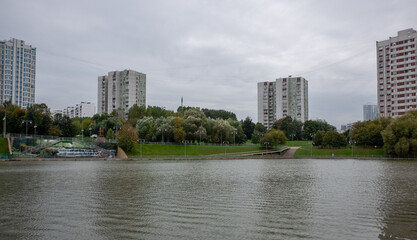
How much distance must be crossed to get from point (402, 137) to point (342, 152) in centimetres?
1976

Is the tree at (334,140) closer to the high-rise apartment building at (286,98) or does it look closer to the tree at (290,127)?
the tree at (290,127)

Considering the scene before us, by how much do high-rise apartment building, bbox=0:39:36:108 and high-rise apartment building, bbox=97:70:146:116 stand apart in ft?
106

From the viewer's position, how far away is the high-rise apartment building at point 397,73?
107 metres

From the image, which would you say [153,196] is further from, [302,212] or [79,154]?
[79,154]

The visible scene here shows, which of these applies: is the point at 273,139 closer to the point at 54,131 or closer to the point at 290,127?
the point at 290,127

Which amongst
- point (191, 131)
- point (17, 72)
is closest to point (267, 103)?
point (191, 131)

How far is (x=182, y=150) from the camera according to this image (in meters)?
90.9

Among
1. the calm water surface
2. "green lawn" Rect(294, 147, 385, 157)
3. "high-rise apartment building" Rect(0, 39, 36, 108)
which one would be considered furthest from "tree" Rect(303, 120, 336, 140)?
the calm water surface

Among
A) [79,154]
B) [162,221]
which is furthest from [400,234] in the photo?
[79,154]

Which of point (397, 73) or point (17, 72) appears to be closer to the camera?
point (397, 73)

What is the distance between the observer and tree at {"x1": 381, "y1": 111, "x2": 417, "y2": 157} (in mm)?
71750

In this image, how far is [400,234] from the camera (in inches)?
422

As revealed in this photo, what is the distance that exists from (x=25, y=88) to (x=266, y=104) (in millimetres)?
112020

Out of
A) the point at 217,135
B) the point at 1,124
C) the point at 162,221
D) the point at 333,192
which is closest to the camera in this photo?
the point at 162,221
